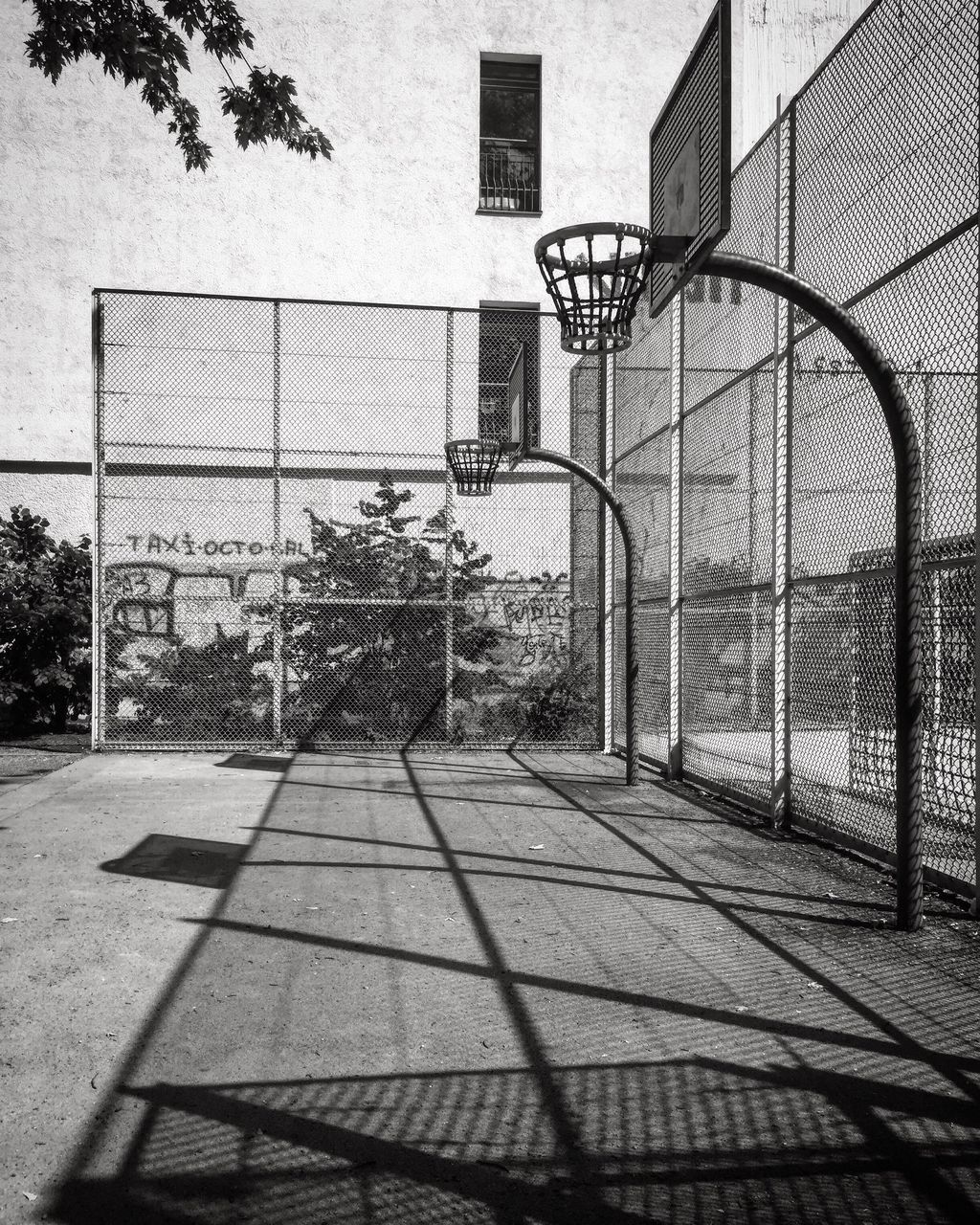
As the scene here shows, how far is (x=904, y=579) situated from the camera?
4402 mm

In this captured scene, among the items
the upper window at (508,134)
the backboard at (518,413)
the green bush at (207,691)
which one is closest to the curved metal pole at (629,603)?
the backboard at (518,413)

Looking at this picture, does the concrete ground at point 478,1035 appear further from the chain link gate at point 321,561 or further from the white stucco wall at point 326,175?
the white stucco wall at point 326,175

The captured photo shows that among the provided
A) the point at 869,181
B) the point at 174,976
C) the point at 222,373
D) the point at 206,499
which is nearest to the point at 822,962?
the point at 174,976

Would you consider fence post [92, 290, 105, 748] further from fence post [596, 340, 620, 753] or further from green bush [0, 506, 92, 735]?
fence post [596, 340, 620, 753]

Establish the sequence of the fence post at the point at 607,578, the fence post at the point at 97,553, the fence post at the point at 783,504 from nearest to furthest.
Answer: the fence post at the point at 783,504
the fence post at the point at 97,553
the fence post at the point at 607,578

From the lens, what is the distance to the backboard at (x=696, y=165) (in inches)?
154

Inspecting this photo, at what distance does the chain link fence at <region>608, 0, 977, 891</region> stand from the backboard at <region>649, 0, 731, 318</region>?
114cm

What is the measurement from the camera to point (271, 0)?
50.4 ft

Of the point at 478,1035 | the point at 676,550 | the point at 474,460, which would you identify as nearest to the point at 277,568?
the point at 474,460

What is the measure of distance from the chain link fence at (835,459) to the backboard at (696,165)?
1.14m

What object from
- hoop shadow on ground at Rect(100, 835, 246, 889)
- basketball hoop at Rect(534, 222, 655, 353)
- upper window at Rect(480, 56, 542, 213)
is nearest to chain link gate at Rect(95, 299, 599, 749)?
upper window at Rect(480, 56, 542, 213)

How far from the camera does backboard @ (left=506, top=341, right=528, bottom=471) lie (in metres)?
9.27

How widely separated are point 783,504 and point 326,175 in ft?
36.1

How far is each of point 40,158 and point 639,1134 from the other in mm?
15566
